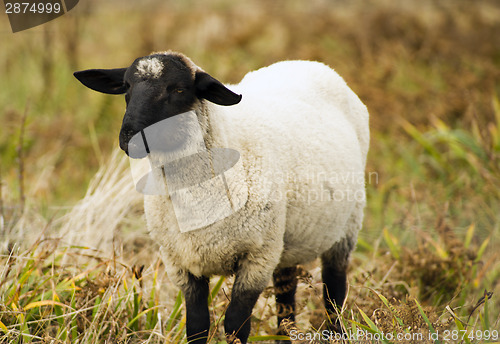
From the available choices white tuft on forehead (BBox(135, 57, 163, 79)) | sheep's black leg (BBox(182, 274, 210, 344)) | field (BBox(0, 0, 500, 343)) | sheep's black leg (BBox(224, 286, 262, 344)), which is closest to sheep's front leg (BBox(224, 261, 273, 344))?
sheep's black leg (BBox(224, 286, 262, 344))

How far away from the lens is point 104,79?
3072mm

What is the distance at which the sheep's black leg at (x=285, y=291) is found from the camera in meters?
3.65

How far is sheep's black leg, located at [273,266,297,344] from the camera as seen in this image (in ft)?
12.0

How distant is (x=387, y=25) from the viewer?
32.2ft

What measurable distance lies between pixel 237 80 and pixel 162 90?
226 inches

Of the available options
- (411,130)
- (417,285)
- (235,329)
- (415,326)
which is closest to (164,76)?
(235,329)

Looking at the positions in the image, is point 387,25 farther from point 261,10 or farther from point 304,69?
point 304,69

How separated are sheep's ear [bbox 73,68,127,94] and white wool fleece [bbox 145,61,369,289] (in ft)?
1.68

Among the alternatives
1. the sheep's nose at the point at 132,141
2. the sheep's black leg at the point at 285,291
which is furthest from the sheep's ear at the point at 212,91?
the sheep's black leg at the point at 285,291

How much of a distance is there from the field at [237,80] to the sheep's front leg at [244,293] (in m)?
0.39

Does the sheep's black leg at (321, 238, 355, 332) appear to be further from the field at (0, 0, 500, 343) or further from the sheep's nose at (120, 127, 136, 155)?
the sheep's nose at (120, 127, 136, 155)

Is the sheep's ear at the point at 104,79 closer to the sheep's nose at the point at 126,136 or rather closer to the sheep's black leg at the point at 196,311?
the sheep's nose at the point at 126,136

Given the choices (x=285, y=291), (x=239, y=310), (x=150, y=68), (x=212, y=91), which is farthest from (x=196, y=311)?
(x=150, y=68)

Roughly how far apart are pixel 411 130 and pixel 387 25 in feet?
12.9
